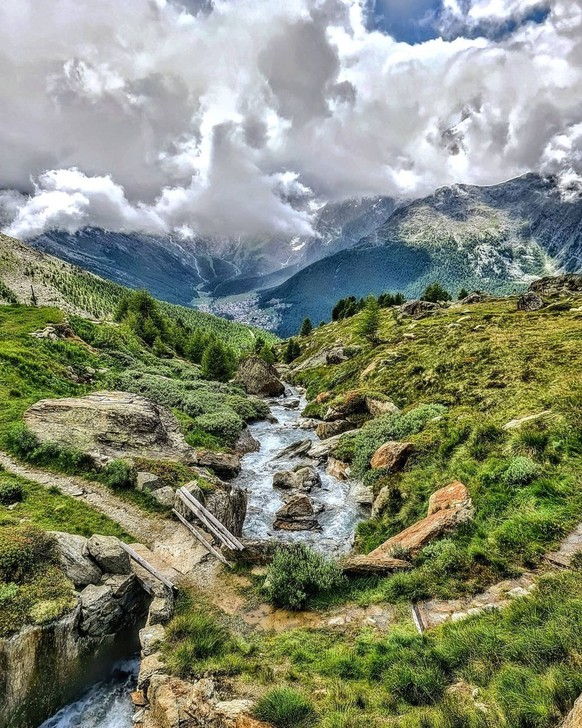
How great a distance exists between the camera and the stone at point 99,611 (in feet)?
35.6

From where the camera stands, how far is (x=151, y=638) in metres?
10.7

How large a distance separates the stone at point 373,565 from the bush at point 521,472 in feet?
17.7

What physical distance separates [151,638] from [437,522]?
409 inches

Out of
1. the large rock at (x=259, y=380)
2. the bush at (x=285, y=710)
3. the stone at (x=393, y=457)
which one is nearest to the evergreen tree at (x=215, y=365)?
the large rock at (x=259, y=380)

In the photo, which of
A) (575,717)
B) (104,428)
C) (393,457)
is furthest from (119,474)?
(575,717)

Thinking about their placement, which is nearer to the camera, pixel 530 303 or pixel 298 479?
pixel 298 479

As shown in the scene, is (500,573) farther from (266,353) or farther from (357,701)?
(266,353)

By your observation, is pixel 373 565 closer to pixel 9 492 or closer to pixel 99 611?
pixel 99 611

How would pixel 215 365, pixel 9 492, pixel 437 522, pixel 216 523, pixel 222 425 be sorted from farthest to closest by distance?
pixel 215 365 → pixel 222 425 → pixel 216 523 → pixel 9 492 → pixel 437 522

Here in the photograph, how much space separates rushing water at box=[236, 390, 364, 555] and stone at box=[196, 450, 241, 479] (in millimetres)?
945

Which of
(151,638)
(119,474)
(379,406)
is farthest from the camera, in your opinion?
(379,406)

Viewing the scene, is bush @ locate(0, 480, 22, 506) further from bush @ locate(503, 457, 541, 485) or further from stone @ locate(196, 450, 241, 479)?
bush @ locate(503, 457, 541, 485)

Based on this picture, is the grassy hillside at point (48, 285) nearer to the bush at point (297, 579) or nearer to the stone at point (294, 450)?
the stone at point (294, 450)

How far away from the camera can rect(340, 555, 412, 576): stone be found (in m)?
13.0
